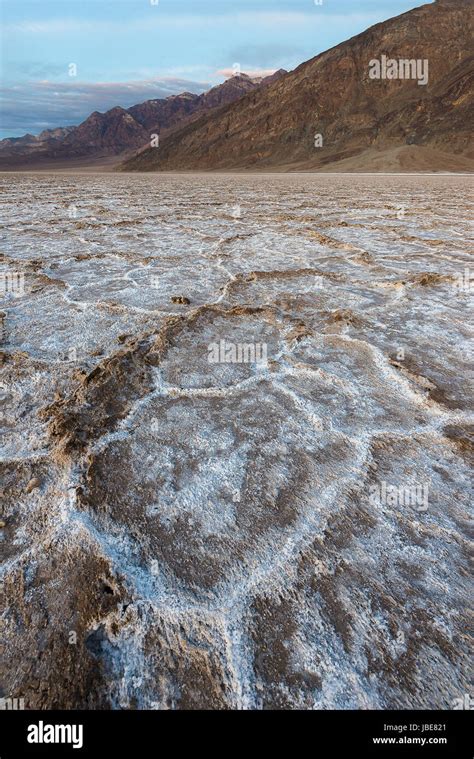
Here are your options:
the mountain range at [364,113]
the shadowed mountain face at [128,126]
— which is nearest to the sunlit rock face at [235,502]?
the mountain range at [364,113]

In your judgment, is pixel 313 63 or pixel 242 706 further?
pixel 313 63

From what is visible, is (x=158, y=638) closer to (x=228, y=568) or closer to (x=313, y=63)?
(x=228, y=568)

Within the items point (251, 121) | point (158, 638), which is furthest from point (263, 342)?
point (251, 121)

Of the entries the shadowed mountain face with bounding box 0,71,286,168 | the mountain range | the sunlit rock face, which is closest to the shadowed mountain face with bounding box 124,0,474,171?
the mountain range

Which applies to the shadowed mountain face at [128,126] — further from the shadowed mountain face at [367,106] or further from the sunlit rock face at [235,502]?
the sunlit rock face at [235,502]

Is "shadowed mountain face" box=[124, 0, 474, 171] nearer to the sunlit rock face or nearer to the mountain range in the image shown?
the mountain range

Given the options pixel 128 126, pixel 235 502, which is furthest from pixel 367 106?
pixel 128 126
